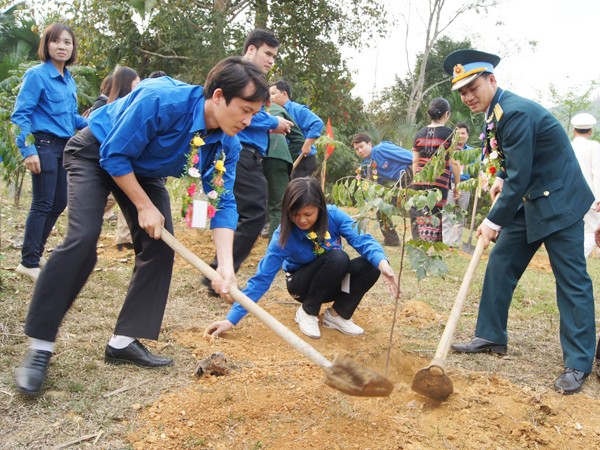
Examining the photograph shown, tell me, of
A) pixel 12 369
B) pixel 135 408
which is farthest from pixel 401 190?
pixel 12 369

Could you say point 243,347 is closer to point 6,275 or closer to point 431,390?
point 431,390

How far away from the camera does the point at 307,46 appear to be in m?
12.7

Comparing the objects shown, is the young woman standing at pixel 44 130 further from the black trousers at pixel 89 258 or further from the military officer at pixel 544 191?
the military officer at pixel 544 191

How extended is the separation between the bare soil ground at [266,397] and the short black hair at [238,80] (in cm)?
139

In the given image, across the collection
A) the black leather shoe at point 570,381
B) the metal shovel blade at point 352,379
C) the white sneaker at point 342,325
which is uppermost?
the metal shovel blade at point 352,379

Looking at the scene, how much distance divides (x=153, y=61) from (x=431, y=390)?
36.4 ft

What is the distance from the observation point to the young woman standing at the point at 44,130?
4.17m

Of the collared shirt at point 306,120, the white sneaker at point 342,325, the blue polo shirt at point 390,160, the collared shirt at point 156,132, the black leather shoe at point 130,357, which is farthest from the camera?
the blue polo shirt at point 390,160

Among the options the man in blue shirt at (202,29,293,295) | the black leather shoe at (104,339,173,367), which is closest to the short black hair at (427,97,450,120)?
the man in blue shirt at (202,29,293,295)

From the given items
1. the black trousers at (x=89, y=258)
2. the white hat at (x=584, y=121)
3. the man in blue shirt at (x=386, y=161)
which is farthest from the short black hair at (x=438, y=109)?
the black trousers at (x=89, y=258)

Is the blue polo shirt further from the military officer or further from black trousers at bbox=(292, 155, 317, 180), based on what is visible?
the military officer

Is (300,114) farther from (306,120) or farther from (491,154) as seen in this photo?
(491,154)

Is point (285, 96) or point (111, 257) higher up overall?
point (285, 96)

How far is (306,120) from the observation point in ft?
18.0
